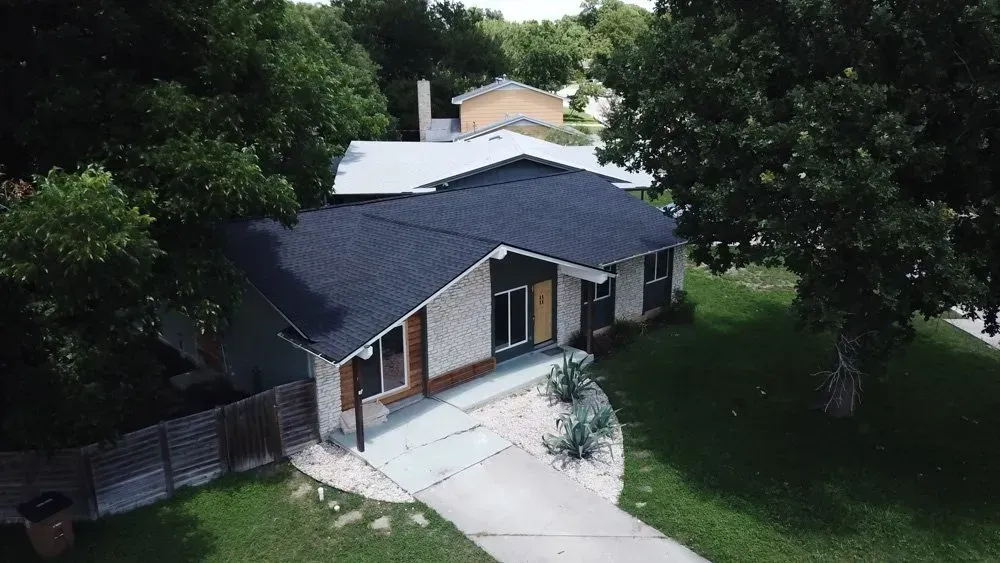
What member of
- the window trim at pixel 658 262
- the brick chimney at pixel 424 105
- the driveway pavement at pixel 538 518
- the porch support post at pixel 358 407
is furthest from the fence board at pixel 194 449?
the brick chimney at pixel 424 105

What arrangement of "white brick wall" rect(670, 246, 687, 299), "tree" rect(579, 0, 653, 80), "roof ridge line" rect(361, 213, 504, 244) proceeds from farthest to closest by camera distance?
"tree" rect(579, 0, 653, 80) → "white brick wall" rect(670, 246, 687, 299) → "roof ridge line" rect(361, 213, 504, 244)

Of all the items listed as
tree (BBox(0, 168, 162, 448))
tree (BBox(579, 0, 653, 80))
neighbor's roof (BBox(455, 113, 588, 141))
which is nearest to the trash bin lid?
tree (BBox(0, 168, 162, 448))

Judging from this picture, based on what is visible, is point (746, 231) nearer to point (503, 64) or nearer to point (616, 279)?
point (616, 279)

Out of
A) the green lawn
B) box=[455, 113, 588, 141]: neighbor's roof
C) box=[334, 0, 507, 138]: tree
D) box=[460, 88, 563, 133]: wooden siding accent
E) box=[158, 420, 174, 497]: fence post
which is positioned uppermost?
box=[334, 0, 507, 138]: tree

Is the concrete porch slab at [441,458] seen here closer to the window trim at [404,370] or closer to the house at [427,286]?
the house at [427,286]

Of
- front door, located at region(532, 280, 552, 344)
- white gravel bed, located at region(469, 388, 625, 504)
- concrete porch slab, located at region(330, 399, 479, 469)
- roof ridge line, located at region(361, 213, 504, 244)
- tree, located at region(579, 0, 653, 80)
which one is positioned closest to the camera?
white gravel bed, located at region(469, 388, 625, 504)

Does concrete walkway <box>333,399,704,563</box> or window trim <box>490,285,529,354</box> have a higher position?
window trim <box>490,285,529,354</box>

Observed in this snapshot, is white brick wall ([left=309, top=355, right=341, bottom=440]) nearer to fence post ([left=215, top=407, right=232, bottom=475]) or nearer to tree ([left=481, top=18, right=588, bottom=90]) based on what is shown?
fence post ([left=215, top=407, right=232, bottom=475])
